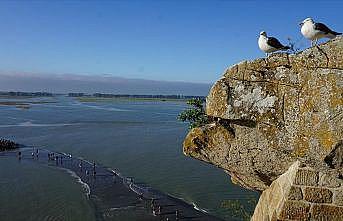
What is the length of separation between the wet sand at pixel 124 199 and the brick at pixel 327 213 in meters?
19.5

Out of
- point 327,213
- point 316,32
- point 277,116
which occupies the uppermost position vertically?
point 316,32

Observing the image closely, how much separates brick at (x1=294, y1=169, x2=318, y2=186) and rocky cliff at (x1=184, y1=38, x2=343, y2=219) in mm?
138

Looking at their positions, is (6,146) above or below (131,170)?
below

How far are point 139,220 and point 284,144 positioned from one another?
1981 centimetres

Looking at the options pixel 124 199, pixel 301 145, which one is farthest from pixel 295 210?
pixel 124 199

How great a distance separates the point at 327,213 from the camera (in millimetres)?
5137

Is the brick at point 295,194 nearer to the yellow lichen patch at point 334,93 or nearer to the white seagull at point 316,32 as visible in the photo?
the yellow lichen patch at point 334,93

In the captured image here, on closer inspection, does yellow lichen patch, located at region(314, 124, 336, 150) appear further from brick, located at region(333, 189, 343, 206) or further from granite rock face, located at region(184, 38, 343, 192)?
brick, located at region(333, 189, 343, 206)

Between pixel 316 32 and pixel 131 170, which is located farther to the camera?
pixel 131 170

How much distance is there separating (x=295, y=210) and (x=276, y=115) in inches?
55.6

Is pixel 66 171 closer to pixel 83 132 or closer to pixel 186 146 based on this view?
pixel 83 132

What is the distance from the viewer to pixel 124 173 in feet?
115

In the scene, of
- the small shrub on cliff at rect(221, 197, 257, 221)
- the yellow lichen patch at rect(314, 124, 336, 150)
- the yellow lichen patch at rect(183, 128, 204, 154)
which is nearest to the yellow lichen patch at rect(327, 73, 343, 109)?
the yellow lichen patch at rect(314, 124, 336, 150)

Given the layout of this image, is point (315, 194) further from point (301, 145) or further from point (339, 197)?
point (301, 145)
